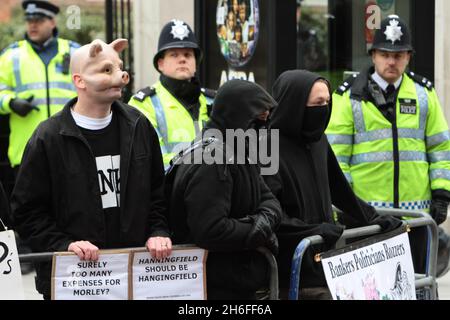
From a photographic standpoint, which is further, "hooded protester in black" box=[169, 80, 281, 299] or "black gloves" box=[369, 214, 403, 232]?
"black gloves" box=[369, 214, 403, 232]

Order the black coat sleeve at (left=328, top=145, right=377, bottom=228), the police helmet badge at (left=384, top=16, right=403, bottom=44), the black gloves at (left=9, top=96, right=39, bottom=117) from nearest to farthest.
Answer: the black coat sleeve at (left=328, top=145, right=377, bottom=228), the police helmet badge at (left=384, top=16, right=403, bottom=44), the black gloves at (left=9, top=96, right=39, bottom=117)

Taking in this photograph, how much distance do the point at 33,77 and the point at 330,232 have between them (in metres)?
4.18

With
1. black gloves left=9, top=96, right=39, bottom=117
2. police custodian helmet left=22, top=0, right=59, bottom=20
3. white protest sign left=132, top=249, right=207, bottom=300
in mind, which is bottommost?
white protest sign left=132, top=249, right=207, bottom=300

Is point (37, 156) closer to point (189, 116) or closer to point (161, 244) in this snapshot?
point (161, 244)

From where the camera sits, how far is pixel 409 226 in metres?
6.21

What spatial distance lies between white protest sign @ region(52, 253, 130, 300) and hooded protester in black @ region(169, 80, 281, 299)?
0.37 m

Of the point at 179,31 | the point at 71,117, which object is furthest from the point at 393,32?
the point at 71,117

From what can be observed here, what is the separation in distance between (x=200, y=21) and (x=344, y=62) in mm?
1308

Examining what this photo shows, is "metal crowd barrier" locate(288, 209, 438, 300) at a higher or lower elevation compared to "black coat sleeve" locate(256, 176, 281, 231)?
lower

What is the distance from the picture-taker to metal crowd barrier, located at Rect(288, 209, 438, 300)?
5402 millimetres

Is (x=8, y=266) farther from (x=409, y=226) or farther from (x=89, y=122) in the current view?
(x=409, y=226)

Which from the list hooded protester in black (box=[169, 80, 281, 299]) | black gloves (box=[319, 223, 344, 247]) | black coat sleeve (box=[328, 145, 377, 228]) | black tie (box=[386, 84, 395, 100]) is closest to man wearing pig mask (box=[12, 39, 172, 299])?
hooded protester in black (box=[169, 80, 281, 299])

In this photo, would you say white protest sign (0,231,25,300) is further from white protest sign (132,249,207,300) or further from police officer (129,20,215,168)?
police officer (129,20,215,168)

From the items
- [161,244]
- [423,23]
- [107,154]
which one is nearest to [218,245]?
[161,244]
